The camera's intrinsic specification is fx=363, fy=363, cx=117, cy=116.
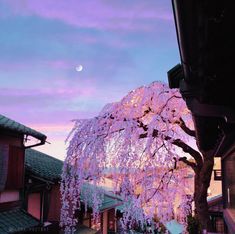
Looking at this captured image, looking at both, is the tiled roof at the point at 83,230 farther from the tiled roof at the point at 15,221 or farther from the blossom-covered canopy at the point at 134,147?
the blossom-covered canopy at the point at 134,147

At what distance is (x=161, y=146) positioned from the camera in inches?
356

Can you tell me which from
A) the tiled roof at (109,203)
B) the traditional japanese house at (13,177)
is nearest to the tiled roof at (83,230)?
the tiled roof at (109,203)

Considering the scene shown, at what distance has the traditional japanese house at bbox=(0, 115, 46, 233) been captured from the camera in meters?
12.3

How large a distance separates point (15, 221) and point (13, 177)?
5.04ft

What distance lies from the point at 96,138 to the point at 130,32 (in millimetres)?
2954

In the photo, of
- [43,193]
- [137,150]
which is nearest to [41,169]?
[43,193]

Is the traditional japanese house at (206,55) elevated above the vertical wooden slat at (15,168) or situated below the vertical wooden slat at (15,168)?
above

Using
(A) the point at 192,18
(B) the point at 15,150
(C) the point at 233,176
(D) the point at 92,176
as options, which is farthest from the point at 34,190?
(A) the point at 192,18

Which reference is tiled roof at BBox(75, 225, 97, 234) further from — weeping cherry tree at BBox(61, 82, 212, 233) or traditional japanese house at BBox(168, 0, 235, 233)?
traditional japanese house at BBox(168, 0, 235, 233)

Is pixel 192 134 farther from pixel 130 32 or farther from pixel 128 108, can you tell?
pixel 130 32

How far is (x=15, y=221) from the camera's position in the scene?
12.6m

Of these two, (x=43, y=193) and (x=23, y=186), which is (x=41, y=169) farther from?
(x=23, y=186)

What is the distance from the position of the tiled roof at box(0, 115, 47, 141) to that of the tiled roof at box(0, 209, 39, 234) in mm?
2935

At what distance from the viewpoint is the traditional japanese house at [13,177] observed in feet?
40.2
